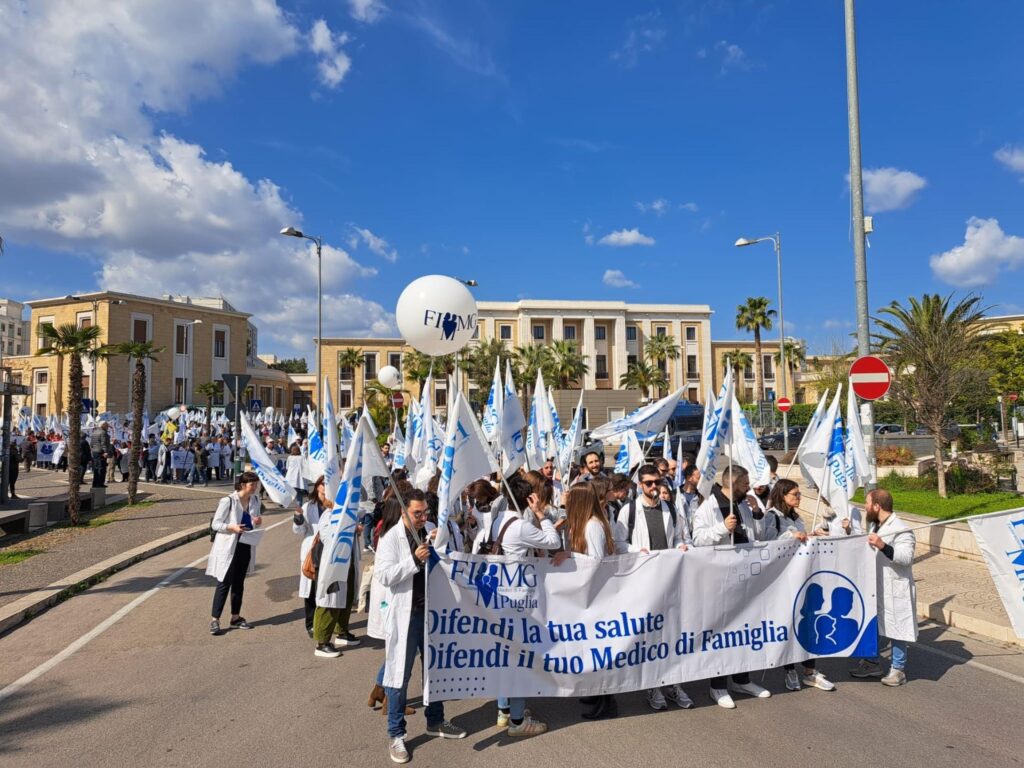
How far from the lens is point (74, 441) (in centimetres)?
1439

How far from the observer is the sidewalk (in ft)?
22.1

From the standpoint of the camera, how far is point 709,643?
202 inches

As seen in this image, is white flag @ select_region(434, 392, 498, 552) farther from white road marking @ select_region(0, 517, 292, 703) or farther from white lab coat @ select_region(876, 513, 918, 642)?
white road marking @ select_region(0, 517, 292, 703)

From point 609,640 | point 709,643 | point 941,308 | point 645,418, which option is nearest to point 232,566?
point 609,640

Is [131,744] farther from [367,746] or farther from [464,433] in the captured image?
[464,433]

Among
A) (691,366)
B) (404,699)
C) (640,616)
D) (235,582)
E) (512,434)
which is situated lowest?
(404,699)

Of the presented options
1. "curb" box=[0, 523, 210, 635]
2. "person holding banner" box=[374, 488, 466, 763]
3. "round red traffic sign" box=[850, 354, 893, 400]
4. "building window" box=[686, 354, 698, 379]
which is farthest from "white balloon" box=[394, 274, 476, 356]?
"building window" box=[686, 354, 698, 379]

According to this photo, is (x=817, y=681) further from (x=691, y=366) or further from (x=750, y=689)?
(x=691, y=366)

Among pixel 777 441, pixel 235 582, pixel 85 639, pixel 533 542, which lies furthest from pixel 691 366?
pixel 533 542

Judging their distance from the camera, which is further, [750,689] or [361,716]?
[750,689]

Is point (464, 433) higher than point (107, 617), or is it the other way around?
point (464, 433)

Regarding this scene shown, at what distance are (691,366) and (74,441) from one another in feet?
238

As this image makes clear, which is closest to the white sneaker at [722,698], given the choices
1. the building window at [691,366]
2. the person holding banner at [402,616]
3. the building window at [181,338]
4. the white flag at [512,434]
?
the person holding banner at [402,616]

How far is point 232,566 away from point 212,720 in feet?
7.90
